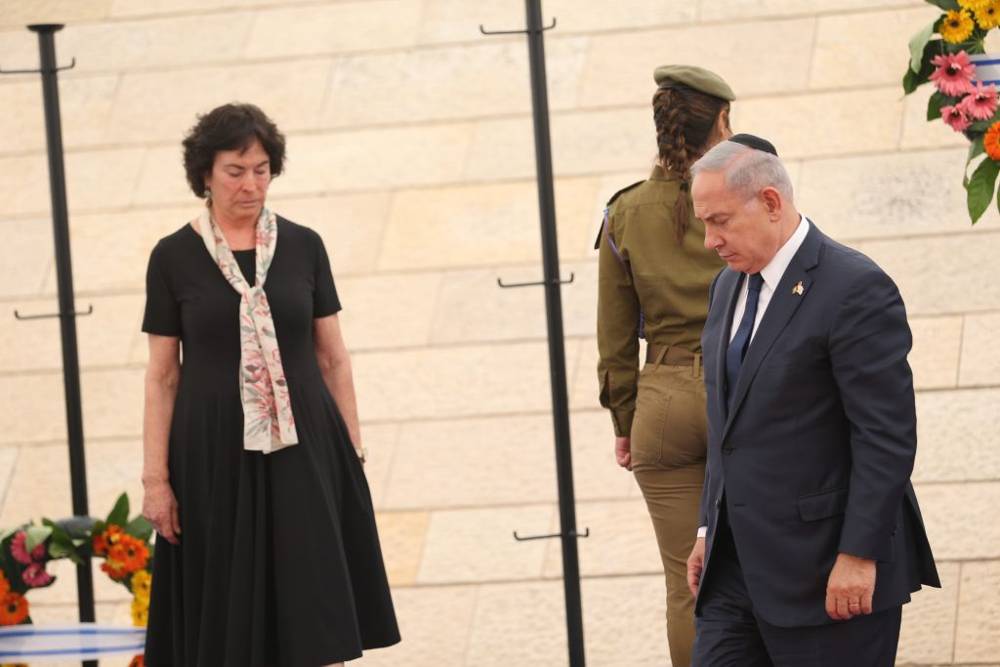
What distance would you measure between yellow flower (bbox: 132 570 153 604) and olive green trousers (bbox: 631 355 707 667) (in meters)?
1.86

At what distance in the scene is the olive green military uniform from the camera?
5.03 metres

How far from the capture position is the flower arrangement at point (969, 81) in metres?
5.04

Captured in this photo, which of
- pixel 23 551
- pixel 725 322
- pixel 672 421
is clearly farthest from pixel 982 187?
A: pixel 23 551

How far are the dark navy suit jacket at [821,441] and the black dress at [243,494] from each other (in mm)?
1642

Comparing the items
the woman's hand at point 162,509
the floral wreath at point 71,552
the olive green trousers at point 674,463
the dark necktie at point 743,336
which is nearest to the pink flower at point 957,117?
the olive green trousers at point 674,463

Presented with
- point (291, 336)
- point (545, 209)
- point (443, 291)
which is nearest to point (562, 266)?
point (443, 291)

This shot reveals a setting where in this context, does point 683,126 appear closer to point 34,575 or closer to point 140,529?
point 140,529

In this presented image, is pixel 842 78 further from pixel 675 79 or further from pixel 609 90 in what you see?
pixel 675 79

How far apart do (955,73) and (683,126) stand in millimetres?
768

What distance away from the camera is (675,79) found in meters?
4.97

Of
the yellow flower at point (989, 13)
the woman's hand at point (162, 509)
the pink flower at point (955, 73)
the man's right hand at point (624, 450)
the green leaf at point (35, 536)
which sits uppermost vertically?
the yellow flower at point (989, 13)

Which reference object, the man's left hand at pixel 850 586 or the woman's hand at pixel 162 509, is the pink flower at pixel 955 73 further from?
the woman's hand at pixel 162 509

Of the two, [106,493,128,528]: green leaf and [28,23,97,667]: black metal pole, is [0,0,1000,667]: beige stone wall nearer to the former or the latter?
[28,23,97,667]: black metal pole

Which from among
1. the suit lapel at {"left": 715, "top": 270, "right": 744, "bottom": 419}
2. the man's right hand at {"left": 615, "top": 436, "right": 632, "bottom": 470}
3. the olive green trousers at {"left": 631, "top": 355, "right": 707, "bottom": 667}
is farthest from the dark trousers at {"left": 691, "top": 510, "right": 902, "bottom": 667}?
the man's right hand at {"left": 615, "top": 436, "right": 632, "bottom": 470}
